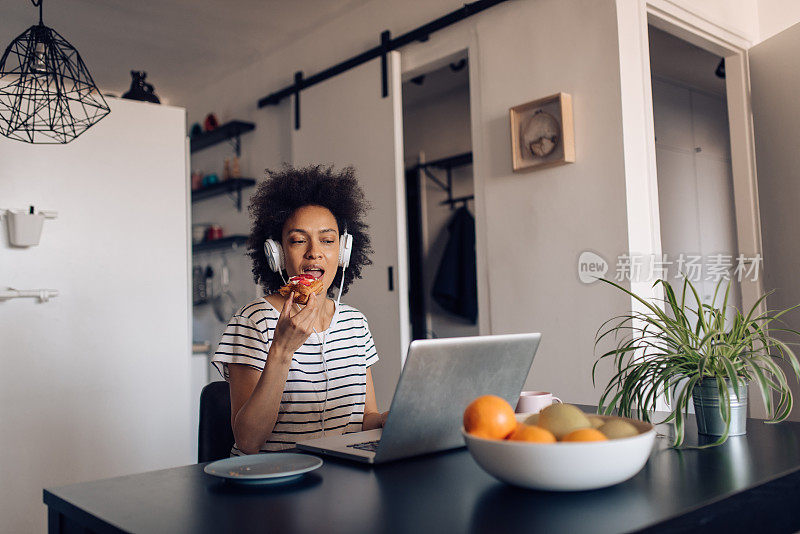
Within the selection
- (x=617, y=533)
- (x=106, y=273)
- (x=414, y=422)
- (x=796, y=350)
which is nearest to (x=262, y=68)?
(x=106, y=273)

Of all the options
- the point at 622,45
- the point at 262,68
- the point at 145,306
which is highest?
the point at 262,68

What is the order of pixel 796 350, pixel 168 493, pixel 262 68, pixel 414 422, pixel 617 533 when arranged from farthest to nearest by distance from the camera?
pixel 262 68
pixel 796 350
pixel 414 422
pixel 168 493
pixel 617 533

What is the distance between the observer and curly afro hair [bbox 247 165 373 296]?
1.74 metres

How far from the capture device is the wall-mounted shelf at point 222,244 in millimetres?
4512

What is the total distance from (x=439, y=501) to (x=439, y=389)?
21 centimetres

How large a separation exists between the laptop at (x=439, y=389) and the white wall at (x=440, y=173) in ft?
10.8

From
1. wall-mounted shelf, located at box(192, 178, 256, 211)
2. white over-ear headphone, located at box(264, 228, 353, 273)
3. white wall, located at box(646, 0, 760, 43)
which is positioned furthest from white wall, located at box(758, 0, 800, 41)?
wall-mounted shelf, located at box(192, 178, 256, 211)

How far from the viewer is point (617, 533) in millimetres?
665

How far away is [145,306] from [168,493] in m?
2.16

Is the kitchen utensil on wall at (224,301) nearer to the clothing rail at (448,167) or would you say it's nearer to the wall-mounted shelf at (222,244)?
the wall-mounted shelf at (222,244)

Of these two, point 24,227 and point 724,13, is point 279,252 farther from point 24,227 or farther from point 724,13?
point 724,13

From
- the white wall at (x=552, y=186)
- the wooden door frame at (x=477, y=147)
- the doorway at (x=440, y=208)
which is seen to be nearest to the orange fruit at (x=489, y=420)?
the white wall at (x=552, y=186)

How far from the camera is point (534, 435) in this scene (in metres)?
0.80

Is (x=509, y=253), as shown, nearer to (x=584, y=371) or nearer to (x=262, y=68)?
(x=584, y=371)
